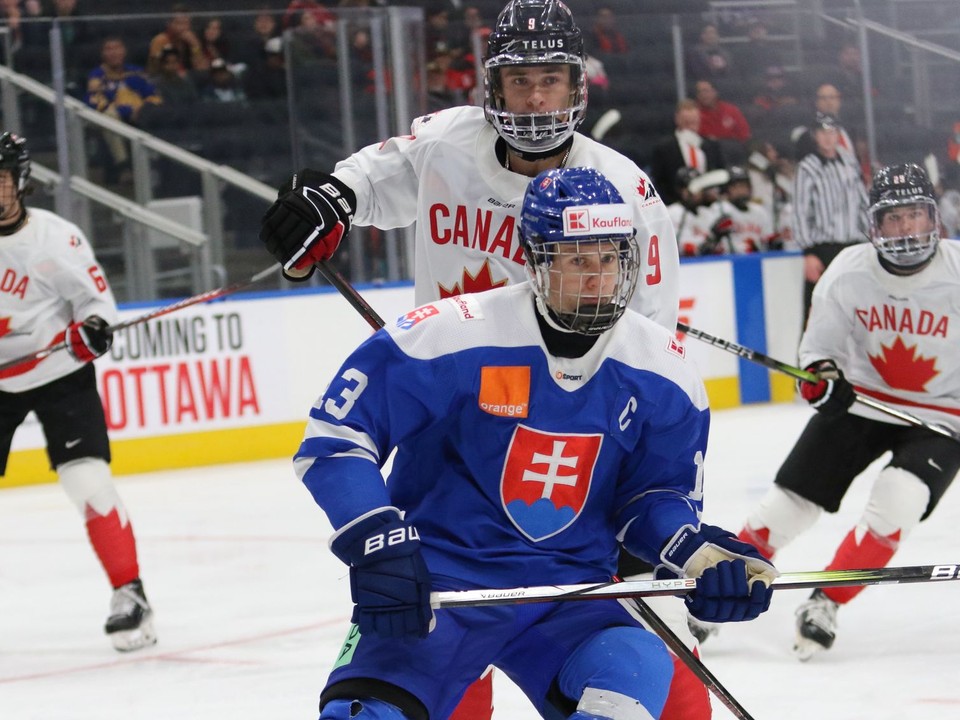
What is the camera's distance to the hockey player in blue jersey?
6.78 ft

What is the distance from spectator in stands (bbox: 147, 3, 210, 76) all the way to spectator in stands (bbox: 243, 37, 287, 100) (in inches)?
8.9

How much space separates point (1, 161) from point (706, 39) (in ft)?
16.3

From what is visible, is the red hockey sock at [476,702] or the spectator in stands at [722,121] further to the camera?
the spectator in stands at [722,121]

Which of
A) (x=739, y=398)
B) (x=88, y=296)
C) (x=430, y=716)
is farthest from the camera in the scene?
(x=739, y=398)

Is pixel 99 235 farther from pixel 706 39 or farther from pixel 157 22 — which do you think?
pixel 706 39

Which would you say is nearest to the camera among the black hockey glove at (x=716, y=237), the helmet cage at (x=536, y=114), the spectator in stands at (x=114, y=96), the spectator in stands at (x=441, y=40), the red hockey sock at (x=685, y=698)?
the red hockey sock at (x=685, y=698)

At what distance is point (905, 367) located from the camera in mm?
3822

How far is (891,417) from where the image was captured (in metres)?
3.74

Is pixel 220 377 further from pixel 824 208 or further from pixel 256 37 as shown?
pixel 824 208

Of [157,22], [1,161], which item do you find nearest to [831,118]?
[157,22]

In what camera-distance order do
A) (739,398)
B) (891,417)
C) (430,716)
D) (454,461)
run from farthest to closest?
(739,398)
(891,417)
(454,461)
(430,716)

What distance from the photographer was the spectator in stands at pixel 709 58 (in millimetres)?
8070

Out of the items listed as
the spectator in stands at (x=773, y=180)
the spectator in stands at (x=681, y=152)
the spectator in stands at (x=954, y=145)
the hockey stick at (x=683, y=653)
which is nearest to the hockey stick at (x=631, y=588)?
the hockey stick at (x=683, y=653)

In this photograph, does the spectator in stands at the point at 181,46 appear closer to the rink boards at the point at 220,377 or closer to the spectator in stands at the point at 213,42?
the spectator in stands at the point at 213,42
